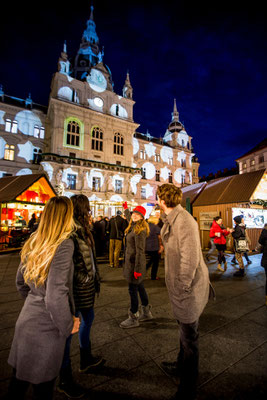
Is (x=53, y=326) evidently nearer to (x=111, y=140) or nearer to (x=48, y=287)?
(x=48, y=287)

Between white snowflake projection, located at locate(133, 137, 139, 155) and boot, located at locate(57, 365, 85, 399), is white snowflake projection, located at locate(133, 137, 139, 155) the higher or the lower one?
the higher one

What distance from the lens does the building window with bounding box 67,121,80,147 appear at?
27391mm

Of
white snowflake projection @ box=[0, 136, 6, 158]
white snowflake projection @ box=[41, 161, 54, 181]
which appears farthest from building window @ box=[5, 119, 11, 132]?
white snowflake projection @ box=[41, 161, 54, 181]

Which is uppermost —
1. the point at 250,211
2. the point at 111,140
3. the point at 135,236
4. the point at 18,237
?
the point at 111,140

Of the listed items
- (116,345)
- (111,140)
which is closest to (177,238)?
(116,345)

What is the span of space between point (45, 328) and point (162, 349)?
2.00 m

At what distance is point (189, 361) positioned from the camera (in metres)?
1.88

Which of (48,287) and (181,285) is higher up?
(48,287)

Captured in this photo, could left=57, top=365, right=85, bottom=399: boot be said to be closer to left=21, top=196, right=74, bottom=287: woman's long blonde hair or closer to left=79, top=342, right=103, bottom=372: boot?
left=79, top=342, right=103, bottom=372: boot

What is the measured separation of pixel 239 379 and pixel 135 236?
2.27 metres

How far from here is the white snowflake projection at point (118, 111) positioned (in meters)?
31.5

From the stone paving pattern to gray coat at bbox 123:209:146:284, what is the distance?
837 mm

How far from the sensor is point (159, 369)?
2.29m

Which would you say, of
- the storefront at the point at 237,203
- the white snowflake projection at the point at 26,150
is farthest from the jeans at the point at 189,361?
the white snowflake projection at the point at 26,150
